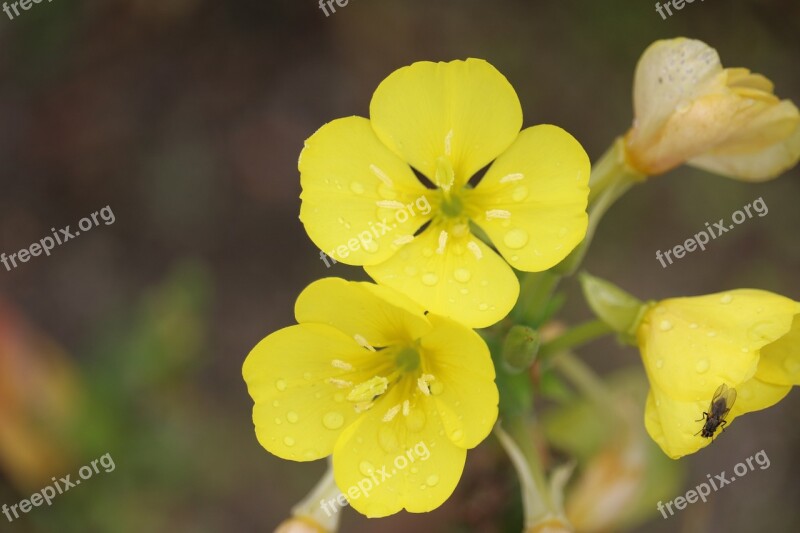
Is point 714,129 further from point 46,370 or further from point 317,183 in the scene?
point 46,370

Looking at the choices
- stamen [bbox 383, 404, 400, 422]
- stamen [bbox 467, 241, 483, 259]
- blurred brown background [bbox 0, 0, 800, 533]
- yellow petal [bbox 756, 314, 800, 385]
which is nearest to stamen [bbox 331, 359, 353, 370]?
stamen [bbox 383, 404, 400, 422]

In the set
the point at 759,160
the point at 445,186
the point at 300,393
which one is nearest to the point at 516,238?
the point at 445,186

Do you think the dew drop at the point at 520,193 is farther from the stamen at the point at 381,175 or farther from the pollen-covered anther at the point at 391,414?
the pollen-covered anther at the point at 391,414

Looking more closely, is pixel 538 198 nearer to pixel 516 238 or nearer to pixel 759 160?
pixel 516 238

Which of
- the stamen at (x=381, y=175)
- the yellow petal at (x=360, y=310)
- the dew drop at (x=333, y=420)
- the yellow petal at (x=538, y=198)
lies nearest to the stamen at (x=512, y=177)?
the yellow petal at (x=538, y=198)

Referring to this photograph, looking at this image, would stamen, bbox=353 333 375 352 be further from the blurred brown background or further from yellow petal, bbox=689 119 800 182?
the blurred brown background

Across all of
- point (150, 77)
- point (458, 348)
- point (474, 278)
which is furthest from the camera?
point (150, 77)

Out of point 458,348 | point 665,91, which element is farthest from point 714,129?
point 458,348
